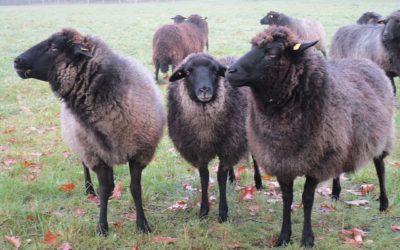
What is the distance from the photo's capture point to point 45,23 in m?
27.9

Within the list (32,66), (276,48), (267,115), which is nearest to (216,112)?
(267,115)

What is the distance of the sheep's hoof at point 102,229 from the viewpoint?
4441 millimetres

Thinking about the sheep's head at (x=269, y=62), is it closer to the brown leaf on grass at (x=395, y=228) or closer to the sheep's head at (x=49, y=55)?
the sheep's head at (x=49, y=55)

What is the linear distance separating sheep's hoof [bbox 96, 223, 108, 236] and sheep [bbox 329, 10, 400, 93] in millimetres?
6411

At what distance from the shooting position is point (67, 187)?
18.0 feet

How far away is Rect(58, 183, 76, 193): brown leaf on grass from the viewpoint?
545cm

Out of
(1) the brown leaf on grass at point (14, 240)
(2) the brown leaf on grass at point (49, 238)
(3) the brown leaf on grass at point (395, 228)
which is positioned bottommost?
(3) the brown leaf on grass at point (395, 228)

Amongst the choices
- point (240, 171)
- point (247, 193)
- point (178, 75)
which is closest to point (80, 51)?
point (178, 75)

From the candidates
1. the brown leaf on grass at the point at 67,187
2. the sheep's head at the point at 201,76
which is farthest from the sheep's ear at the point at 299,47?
the brown leaf on grass at the point at 67,187

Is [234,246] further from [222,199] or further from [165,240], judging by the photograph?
[222,199]

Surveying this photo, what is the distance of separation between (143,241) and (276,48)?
6.81 feet

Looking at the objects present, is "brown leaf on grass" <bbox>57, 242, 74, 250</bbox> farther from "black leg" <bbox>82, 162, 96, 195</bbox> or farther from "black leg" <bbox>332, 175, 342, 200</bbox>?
"black leg" <bbox>332, 175, 342, 200</bbox>

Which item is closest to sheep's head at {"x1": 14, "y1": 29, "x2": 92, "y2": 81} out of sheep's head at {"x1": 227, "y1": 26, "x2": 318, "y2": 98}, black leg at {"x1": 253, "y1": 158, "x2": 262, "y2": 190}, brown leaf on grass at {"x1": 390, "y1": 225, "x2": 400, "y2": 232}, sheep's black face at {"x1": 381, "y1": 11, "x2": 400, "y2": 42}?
sheep's head at {"x1": 227, "y1": 26, "x2": 318, "y2": 98}

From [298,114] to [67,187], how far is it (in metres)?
2.91
